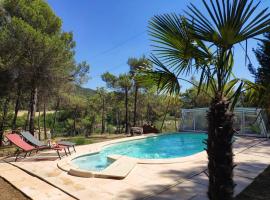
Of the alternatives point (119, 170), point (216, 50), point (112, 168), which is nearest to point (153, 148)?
point (112, 168)

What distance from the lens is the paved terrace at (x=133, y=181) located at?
4.45 metres

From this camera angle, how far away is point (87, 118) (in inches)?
1244

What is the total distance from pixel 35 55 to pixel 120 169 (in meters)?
7.86

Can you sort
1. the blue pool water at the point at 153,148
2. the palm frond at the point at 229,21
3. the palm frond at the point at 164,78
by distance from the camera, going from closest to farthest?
the palm frond at the point at 229,21, the palm frond at the point at 164,78, the blue pool water at the point at 153,148

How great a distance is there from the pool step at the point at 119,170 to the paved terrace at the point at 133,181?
13 cm

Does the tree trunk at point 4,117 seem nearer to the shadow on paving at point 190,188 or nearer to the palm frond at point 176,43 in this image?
the shadow on paving at point 190,188

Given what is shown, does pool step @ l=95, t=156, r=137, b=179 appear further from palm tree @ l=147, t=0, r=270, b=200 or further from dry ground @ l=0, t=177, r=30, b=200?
palm tree @ l=147, t=0, r=270, b=200

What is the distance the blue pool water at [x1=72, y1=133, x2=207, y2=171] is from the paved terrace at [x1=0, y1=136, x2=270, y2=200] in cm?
174

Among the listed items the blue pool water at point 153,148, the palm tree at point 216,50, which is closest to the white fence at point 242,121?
the blue pool water at point 153,148

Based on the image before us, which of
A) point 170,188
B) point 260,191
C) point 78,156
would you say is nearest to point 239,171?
point 260,191

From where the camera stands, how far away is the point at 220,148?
9.54 feet

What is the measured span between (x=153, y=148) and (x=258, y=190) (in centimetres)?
868

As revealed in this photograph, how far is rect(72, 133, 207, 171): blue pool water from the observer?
341 inches

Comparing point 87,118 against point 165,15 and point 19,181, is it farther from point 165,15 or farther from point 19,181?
point 165,15
